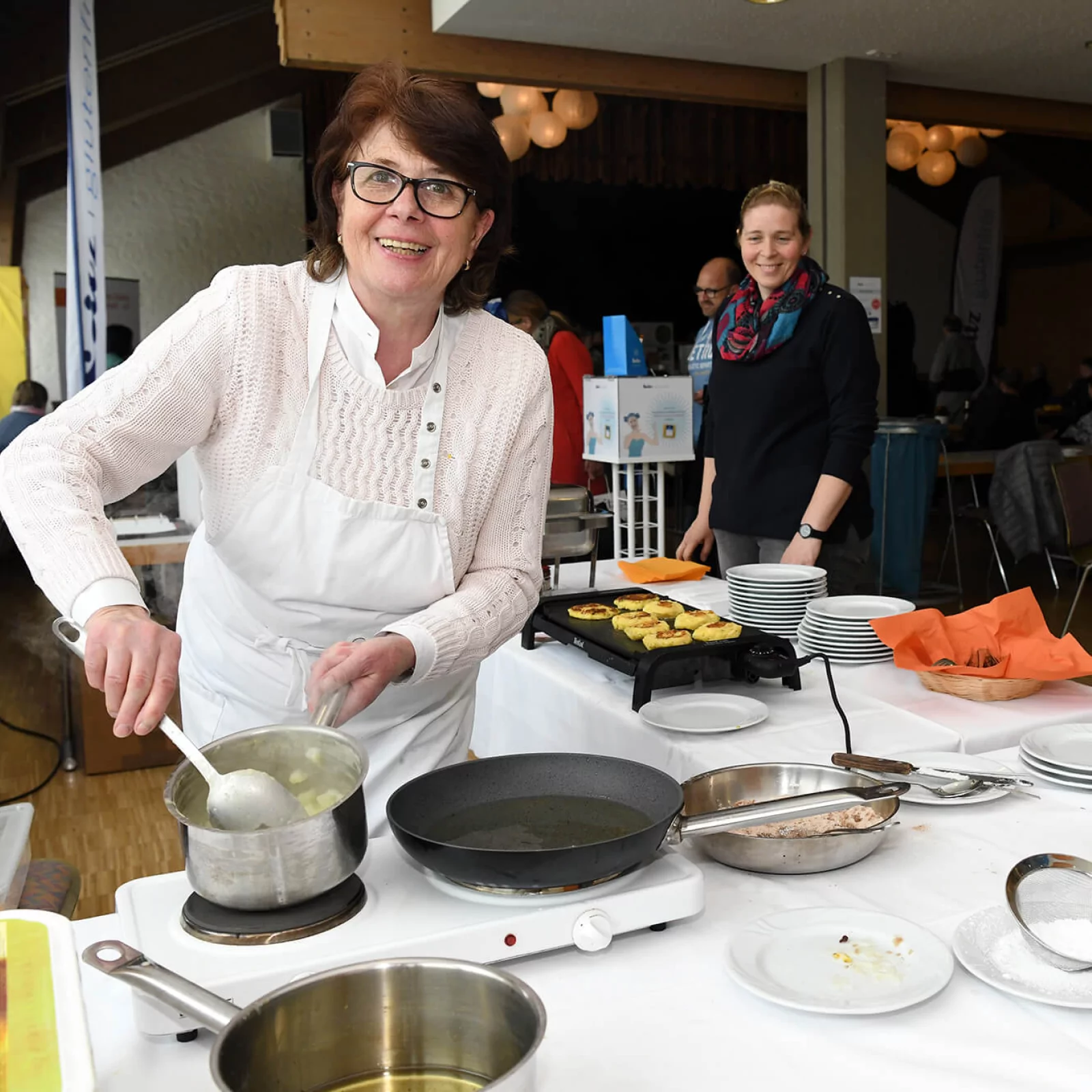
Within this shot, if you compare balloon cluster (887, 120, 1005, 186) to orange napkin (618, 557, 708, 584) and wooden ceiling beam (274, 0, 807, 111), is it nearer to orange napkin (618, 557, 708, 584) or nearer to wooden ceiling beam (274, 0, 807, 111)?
wooden ceiling beam (274, 0, 807, 111)

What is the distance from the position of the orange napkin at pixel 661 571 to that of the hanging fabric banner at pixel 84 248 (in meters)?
2.20

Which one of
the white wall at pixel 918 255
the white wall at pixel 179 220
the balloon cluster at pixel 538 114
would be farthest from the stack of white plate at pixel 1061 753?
the white wall at pixel 918 255

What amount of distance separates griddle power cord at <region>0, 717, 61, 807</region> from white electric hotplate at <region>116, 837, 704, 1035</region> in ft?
9.28

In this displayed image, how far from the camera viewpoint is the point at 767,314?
280 centimetres

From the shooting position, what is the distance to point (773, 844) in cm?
113

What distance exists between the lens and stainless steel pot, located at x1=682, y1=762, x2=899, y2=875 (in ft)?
3.74

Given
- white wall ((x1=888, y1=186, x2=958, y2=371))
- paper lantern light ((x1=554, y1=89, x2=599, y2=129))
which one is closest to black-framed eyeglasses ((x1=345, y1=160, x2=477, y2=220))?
paper lantern light ((x1=554, y1=89, x2=599, y2=129))

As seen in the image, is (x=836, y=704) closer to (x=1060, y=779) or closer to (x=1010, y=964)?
(x=1060, y=779)

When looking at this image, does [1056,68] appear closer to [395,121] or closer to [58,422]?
[395,121]

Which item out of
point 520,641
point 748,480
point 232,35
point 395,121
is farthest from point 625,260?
point 395,121

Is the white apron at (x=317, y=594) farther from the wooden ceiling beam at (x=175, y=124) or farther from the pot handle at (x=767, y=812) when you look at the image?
the wooden ceiling beam at (x=175, y=124)

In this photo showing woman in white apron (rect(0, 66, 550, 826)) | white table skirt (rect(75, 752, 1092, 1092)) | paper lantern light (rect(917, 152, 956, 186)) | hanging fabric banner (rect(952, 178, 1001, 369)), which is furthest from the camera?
Answer: hanging fabric banner (rect(952, 178, 1001, 369))

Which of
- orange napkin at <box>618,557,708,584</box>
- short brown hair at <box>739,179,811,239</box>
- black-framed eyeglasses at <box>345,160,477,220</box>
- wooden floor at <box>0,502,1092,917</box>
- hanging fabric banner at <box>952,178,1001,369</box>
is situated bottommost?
wooden floor at <box>0,502,1092,917</box>

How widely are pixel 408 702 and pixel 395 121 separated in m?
0.80
